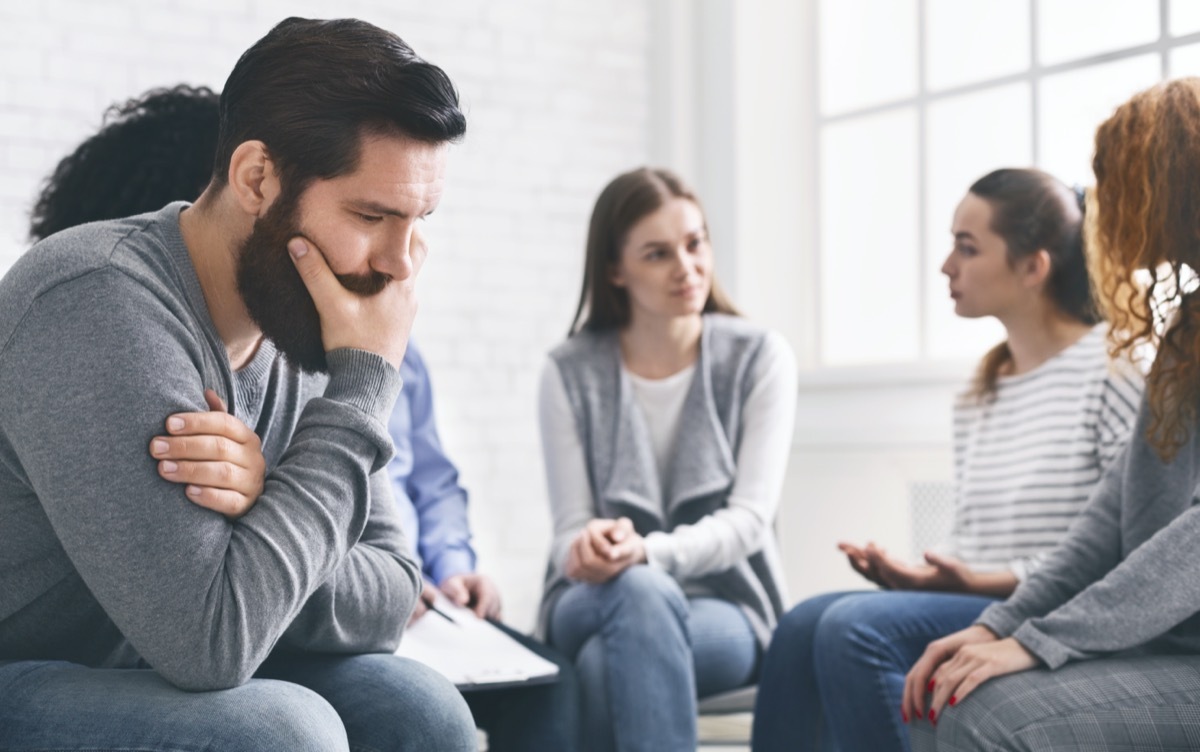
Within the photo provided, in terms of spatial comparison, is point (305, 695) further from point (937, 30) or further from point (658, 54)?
point (658, 54)

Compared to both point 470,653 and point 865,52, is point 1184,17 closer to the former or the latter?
point 865,52

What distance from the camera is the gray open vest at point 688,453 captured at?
2479 millimetres

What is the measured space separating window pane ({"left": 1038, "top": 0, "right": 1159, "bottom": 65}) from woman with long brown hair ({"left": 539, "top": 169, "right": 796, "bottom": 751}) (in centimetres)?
123

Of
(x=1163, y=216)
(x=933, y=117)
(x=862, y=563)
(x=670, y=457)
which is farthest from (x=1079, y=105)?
(x=1163, y=216)

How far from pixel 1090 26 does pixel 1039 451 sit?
151cm

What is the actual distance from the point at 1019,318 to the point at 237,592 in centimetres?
153

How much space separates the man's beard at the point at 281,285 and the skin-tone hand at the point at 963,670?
2.84 ft

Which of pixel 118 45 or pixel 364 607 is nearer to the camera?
pixel 364 607

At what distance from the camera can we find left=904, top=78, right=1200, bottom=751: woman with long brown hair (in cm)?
153

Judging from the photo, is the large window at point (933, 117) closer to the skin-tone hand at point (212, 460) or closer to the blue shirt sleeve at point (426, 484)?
the blue shirt sleeve at point (426, 484)

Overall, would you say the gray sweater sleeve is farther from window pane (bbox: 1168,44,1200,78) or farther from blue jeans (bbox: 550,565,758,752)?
window pane (bbox: 1168,44,1200,78)

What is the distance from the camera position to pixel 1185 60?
3.02 meters

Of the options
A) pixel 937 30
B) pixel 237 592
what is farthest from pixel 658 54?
pixel 237 592

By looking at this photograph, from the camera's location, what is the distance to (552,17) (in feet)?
13.4
